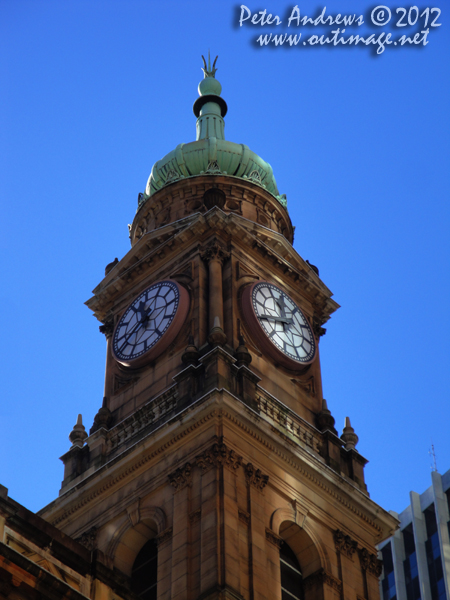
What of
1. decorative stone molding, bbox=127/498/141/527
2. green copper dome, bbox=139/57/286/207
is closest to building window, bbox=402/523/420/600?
green copper dome, bbox=139/57/286/207

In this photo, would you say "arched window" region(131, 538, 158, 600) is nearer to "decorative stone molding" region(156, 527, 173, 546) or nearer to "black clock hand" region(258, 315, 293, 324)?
"decorative stone molding" region(156, 527, 173, 546)

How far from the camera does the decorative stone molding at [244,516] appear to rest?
4200 cm

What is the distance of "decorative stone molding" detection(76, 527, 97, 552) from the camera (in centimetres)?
4488

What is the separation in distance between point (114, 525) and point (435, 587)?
122 feet

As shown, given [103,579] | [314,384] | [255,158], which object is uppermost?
[255,158]

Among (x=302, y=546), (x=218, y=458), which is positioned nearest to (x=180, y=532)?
(x=218, y=458)

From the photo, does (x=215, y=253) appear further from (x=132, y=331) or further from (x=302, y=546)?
(x=302, y=546)

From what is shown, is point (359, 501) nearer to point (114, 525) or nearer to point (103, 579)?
point (114, 525)

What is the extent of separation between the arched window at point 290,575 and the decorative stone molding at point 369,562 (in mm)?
2588

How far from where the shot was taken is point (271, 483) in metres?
44.2

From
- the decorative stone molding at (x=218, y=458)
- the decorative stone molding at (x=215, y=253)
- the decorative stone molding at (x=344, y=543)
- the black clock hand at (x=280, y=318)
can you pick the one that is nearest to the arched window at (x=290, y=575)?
the decorative stone molding at (x=344, y=543)

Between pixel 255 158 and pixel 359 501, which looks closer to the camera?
pixel 359 501

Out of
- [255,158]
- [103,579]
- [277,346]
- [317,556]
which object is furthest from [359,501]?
[103,579]

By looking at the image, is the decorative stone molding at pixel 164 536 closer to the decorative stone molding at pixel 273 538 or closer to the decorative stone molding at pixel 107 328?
the decorative stone molding at pixel 273 538
